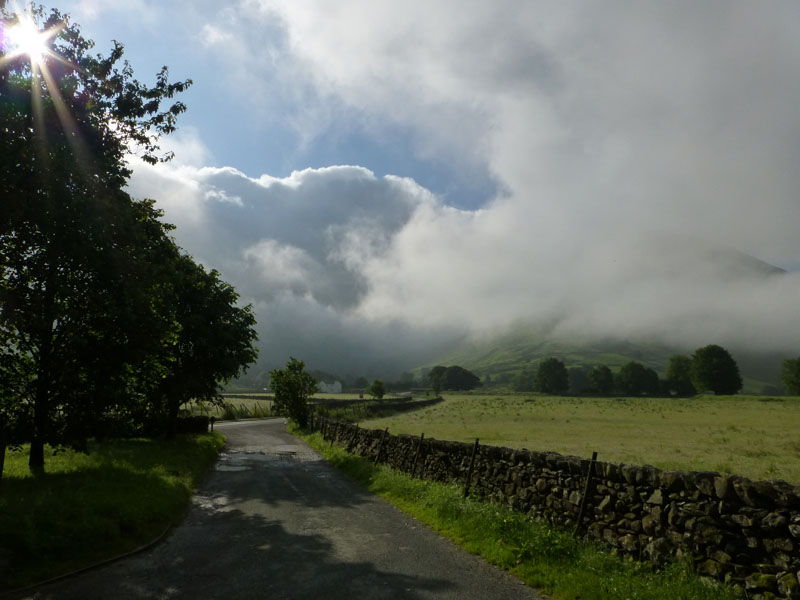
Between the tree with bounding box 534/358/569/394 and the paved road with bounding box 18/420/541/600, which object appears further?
the tree with bounding box 534/358/569/394

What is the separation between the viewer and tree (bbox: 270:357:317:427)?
4931 cm

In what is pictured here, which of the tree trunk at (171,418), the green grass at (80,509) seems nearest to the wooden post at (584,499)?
the green grass at (80,509)

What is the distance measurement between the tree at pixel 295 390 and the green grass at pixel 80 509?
93.2 feet

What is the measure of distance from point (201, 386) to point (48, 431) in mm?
15531

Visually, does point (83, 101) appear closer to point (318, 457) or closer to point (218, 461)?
point (218, 461)

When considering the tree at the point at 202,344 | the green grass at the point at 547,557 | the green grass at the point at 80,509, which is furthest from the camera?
the tree at the point at 202,344

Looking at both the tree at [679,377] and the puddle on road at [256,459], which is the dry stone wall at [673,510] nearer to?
the puddle on road at [256,459]

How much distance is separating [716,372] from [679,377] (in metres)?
21.2

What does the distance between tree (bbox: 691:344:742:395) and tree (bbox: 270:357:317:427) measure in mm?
128750

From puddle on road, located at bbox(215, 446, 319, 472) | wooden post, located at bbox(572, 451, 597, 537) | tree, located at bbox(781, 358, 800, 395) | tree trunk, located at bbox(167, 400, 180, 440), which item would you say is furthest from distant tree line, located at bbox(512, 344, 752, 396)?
wooden post, located at bbox(572, 451, 597, 537)

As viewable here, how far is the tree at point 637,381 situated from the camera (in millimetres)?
154375

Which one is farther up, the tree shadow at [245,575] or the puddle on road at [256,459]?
the tree shadow at [245,575]

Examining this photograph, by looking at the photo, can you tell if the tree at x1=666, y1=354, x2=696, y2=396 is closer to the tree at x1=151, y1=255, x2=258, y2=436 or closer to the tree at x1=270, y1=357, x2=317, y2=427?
the tree at x1=270, y1=357, x2=317, y2=427

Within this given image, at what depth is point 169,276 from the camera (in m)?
17.7
